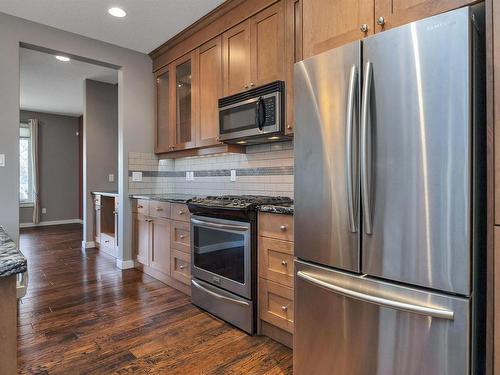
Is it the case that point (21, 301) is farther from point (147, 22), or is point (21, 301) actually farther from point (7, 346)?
point (147, 22)

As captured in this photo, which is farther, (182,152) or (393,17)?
(182,152)

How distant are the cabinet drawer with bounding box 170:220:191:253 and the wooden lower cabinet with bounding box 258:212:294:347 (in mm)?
907

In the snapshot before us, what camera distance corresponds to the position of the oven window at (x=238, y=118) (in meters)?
2.45

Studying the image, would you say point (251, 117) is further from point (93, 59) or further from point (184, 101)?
point (93, 59)

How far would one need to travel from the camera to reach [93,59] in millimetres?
3352

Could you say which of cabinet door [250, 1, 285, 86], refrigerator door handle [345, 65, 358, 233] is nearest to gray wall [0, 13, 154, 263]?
cabinet door [250, 1, 285, 86]

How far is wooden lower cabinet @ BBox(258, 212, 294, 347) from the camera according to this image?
1877 mm

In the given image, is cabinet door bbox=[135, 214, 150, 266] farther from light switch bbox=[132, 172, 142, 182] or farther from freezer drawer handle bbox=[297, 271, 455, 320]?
freezer drawer handle bbox=[297, 271, 455, 320]

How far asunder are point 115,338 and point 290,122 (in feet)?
6.18

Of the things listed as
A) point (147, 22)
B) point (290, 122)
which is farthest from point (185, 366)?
point (147, 22)

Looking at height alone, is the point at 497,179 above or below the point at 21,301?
above

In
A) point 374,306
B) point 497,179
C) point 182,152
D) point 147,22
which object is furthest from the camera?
point 182,152

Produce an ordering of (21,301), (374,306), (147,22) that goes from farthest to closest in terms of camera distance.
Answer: (147,22) → (21,301) → (374,306)

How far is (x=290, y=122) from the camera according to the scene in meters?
2.21
